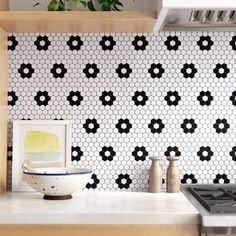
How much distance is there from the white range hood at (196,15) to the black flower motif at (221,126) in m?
0.47

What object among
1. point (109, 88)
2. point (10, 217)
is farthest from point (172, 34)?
point (10, 217)

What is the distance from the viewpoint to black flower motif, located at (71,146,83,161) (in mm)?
2686

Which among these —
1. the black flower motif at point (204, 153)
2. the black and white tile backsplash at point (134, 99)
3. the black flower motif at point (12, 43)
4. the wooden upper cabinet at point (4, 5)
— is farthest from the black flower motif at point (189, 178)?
the wooden upper cabinet at point (4, 5)

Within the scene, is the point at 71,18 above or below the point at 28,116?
above

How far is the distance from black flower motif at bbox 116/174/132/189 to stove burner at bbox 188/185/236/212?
1.04 ft

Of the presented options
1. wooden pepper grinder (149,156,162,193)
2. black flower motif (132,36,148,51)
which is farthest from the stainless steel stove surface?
black flower motif (132,36,148,51)

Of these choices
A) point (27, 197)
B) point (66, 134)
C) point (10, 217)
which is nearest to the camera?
point (10, 217)

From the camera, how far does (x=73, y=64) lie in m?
2.69

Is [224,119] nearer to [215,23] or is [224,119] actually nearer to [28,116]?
[215,23]

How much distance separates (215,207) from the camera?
6.75 ft

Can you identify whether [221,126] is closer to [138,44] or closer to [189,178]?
[189,178]

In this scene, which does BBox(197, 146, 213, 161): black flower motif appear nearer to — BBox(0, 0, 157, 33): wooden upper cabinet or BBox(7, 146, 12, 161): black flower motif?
BBox(0, 0, 157, 33): wooden upper cabinet

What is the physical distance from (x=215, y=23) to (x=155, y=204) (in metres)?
0.91

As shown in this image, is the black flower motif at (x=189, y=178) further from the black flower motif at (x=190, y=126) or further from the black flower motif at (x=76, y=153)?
the black flower motif at (x=76, y=153)
